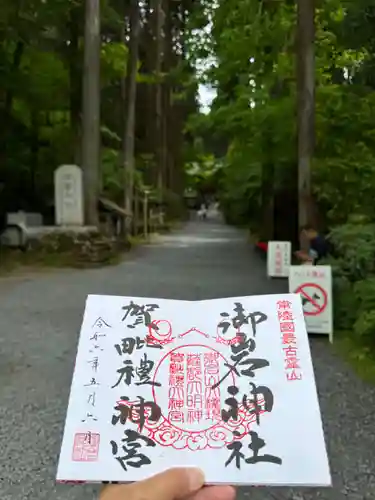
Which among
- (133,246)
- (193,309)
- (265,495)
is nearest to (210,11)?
(133,246)

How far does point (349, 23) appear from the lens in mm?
9578

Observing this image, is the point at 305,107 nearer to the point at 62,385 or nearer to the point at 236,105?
the point at 236,105

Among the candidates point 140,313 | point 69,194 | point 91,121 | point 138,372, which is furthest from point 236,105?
point 138,372

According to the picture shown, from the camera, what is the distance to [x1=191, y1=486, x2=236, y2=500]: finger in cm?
197

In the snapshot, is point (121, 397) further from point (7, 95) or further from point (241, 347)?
point (7, 95)

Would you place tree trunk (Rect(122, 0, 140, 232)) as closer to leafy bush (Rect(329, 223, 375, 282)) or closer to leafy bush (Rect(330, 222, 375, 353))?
leafy bush (Rect(329, 223, 375, 282))

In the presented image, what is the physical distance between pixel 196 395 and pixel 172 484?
1.07 feet

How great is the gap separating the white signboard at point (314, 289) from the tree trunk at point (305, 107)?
18.0ft

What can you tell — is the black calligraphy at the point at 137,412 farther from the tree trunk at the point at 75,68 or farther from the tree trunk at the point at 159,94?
the tree trunk at the point at 159,94

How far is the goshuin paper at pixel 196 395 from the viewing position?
2.03 m

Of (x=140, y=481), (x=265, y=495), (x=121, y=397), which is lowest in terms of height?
(x=265, y=495)

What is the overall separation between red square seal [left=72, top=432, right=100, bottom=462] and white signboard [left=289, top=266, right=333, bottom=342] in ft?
19.2

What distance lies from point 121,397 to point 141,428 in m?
0.11

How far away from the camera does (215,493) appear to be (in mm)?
1989
